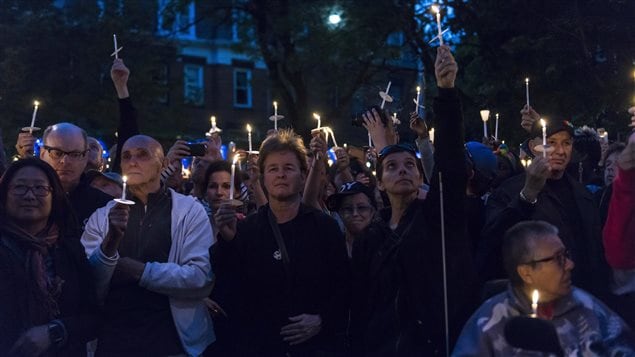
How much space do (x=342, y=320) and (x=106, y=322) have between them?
49.7 inches

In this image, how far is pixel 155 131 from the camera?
25.1 metres

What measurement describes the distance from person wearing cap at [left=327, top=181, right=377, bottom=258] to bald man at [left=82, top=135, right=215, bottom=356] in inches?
53.2

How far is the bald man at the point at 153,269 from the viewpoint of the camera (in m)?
4.73

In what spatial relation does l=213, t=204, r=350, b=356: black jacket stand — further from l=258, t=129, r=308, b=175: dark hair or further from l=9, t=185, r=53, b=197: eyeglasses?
l=9, t=185, r=53, b=197: eyeglasses

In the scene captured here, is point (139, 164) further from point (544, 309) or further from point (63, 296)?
point (544, 309)

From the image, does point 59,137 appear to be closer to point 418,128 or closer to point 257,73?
point 418,128

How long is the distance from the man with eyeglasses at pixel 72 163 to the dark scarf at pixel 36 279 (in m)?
1.42

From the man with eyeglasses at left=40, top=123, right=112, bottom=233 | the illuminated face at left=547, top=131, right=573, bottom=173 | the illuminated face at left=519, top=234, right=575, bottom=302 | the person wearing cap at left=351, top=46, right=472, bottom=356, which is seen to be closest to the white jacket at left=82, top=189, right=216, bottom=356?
the man with eyeglasses at left=40, top=123, right=112, bottom=233

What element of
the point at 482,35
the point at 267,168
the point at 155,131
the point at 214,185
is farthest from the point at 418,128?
the point at 155,131

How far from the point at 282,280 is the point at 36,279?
4.14ft

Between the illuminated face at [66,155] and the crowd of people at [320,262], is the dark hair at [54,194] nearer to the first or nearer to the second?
the crowd of people at [320,262]

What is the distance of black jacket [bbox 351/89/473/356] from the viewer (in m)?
4.16

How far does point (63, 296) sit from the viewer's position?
14.6 feet

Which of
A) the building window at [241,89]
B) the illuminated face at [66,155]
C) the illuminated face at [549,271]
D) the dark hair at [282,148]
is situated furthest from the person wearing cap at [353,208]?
the building window at [241,89]
